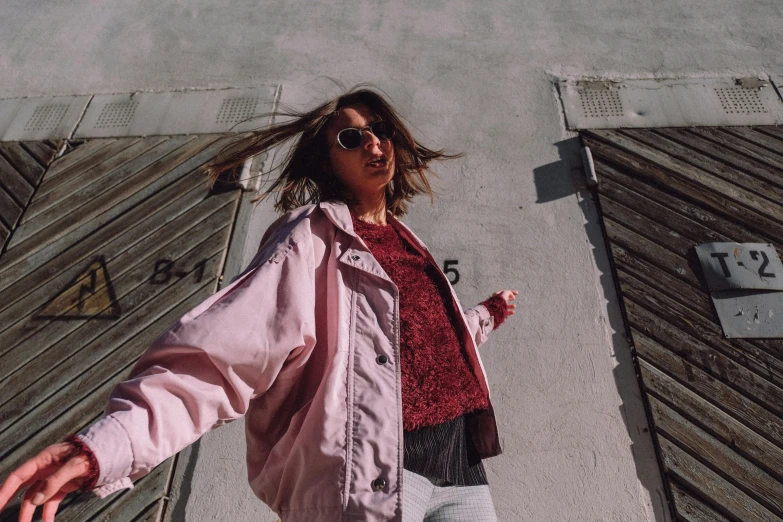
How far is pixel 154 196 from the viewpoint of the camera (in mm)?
3684

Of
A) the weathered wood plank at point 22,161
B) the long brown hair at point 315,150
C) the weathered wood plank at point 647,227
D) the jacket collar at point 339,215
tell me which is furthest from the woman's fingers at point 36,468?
the weathered wood plank at point 22,161

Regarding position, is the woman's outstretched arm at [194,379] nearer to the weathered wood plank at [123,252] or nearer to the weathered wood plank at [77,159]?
the weathered wood plank at [123,252]

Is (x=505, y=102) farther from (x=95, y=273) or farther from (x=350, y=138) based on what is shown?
(x=95, y=273)

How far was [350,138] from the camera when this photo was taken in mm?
1684

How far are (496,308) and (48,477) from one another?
1420 millimetres

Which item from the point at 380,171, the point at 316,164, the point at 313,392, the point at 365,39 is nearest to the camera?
the point at 313,392

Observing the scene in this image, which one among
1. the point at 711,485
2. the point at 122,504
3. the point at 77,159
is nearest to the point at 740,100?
the point at 711,485

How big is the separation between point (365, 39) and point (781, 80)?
307 cm

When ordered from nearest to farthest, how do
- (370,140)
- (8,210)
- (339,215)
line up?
(339,215), (370,140), (8,210)

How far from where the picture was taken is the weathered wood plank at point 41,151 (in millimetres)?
4059

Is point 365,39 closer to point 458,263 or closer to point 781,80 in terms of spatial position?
point 458,263

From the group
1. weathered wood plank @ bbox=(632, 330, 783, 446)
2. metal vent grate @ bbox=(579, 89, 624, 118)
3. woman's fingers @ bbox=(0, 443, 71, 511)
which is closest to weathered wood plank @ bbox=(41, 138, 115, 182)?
metal vent grate @ bbox=(579, 89, 624, 118)

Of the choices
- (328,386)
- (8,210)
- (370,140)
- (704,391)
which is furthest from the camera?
(8,210)

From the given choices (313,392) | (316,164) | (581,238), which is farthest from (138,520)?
(581,238)
